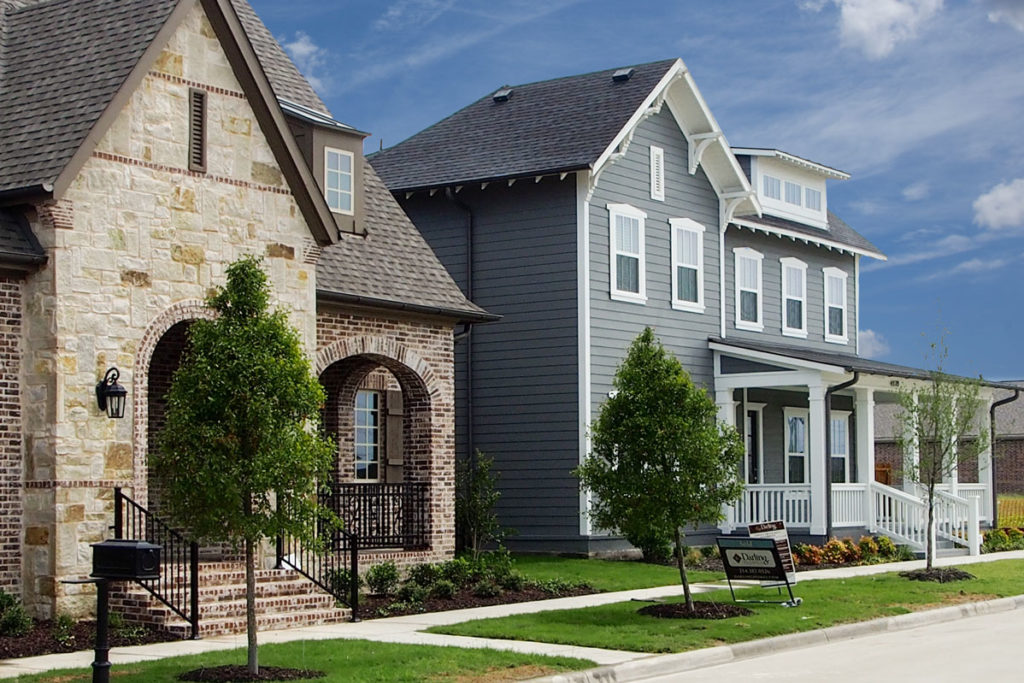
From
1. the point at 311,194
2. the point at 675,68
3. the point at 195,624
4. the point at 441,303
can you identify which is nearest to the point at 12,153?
the point at 311,194

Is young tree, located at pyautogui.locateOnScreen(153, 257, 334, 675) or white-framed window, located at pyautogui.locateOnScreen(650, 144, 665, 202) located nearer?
young tree, located at pyautogui.locateOnScreen(153, 257, 334, 675)

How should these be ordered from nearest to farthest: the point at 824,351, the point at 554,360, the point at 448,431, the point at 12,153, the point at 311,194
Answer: the point at 12,153, the point at 311,194, the point at 448,431, the point at 554,360, the point at 824,351

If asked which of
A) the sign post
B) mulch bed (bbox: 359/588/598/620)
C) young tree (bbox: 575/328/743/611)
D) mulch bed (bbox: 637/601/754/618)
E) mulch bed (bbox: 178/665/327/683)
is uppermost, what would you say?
young tree (bbox: 575/328/743/611)

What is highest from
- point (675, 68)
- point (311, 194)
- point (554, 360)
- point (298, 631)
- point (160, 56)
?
point (675, 68)

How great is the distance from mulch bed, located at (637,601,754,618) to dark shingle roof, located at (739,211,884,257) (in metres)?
15.1

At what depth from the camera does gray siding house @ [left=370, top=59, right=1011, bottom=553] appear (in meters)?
26.3

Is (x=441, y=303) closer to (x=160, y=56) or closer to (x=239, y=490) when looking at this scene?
(x=160, y=56)

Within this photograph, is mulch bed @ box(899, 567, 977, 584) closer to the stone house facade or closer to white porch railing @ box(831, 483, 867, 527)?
white porch railing @ box(831, 483, 867, 527)

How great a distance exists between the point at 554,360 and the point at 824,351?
10883mm

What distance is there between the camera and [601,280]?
2664 centimetres

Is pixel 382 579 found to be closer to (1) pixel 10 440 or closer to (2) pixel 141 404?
(2) pixel 141 404

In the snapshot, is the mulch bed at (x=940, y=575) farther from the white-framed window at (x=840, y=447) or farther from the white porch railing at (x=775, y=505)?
the white-framed window at (x=840, y=447)

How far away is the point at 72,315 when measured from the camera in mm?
15773

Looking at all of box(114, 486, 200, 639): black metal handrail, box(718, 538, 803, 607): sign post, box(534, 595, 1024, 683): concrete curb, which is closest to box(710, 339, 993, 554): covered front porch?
box(534, 595, 1024, 683): concrete curb
